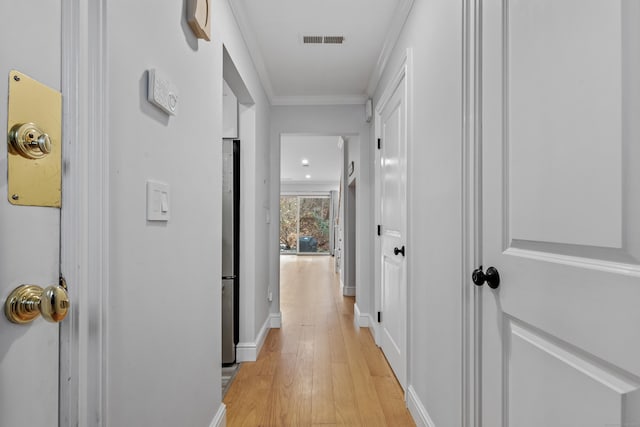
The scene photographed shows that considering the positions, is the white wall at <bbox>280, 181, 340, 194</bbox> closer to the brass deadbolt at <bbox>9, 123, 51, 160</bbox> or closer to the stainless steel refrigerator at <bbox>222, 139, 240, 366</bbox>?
the stainless steel refrigerator at <bbox>222, 139, 240, 366</bbox>

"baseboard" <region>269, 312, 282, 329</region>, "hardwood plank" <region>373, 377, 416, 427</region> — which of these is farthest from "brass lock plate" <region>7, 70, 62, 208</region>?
"baseboard" <region>269, 312, 282, 329</region>

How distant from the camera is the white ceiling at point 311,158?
→ 5.97 metres

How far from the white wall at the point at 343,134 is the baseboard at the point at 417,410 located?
1.60 meters

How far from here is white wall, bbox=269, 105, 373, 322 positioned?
11.7 ft

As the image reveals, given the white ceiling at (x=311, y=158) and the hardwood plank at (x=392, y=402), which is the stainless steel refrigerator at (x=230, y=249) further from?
the white ceiling at (x=311, y=158)

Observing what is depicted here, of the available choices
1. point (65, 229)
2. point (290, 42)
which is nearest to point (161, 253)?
point (65, 229)

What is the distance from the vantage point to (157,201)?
3.54 ft

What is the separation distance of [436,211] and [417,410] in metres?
1.06

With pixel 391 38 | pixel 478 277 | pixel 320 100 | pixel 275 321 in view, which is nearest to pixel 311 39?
pixel 391 38

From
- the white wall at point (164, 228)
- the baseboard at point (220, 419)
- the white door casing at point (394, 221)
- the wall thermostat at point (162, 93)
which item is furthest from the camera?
the white door casing at point (394, 221)

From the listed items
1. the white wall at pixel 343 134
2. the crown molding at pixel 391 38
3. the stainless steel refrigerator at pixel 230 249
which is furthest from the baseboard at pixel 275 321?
the crown molding at pixel 391 38

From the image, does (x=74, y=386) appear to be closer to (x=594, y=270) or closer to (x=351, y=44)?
(x=594, y=270)

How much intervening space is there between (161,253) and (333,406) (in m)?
1.45

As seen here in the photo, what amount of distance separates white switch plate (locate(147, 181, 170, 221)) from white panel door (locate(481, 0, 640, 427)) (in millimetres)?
1030
